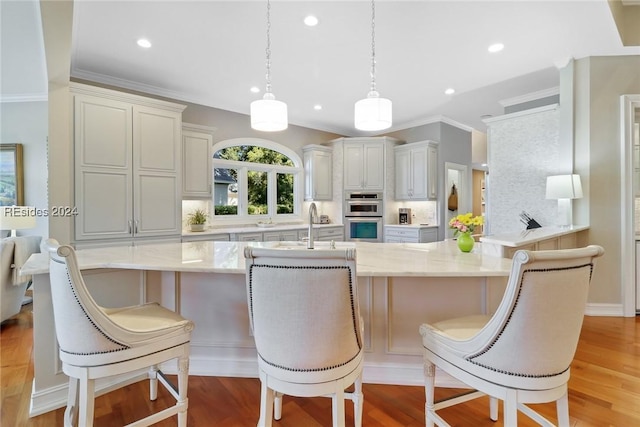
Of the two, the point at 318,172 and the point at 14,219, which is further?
the point at 318,172

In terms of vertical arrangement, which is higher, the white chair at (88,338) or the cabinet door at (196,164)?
the cabinet door at (196,164)

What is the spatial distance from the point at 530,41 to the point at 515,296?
310 centimetres

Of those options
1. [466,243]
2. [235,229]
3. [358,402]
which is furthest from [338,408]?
[235,229]

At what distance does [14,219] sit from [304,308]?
433cm

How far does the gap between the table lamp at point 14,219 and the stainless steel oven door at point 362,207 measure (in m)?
4.60

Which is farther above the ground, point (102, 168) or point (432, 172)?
point (432, 172)

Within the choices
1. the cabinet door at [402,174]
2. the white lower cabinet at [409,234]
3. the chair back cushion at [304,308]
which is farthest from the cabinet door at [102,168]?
the cabinet door at [402,174]

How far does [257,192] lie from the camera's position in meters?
5.44

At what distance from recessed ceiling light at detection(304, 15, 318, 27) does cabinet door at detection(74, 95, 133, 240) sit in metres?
2.26

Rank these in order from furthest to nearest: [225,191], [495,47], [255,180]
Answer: [255,180] → [225,191] → [495,47]

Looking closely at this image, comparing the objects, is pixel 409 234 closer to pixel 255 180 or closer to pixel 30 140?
pixel 255 180

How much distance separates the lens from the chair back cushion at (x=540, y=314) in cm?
103

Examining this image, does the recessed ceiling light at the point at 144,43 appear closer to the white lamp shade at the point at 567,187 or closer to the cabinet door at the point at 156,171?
the cabinet door at the point at 156,171

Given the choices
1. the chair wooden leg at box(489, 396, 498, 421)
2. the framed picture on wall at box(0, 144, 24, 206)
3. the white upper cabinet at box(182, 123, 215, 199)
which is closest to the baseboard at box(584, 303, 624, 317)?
the chair wooden leg at box(489, 396, 498, 421)
